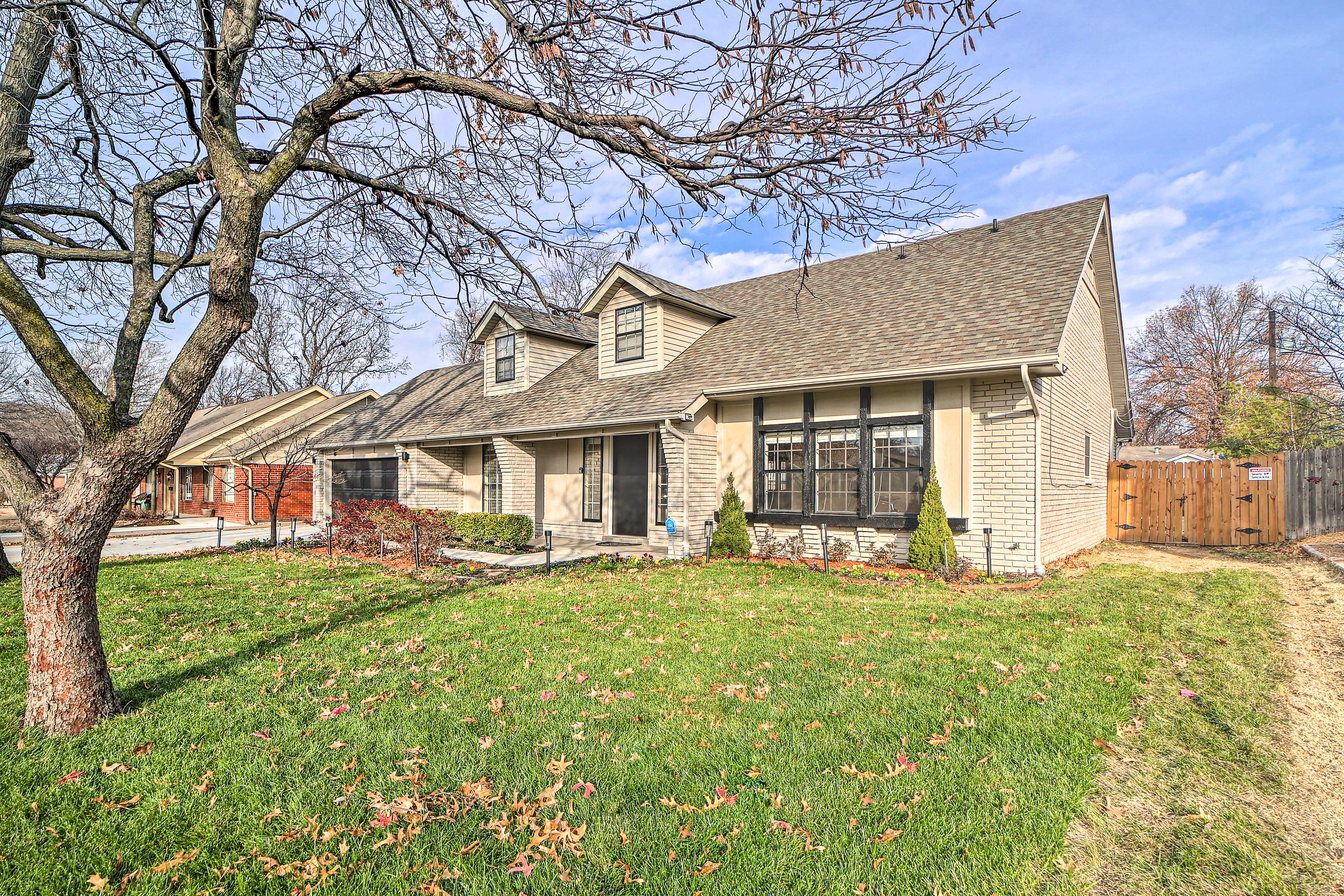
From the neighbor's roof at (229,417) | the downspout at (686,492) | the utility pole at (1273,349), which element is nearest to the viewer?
the downspout at (686,492)

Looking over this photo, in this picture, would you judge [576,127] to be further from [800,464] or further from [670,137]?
[800,464]

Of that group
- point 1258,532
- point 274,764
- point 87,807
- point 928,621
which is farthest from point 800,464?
point 1258,532

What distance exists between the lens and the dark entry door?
46.4 feet

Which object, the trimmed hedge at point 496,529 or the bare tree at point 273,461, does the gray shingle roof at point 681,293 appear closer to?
the trimmed hedge at point 496,529

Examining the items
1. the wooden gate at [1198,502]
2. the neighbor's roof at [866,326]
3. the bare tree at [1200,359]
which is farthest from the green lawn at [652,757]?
the bare tree at [1200,359]

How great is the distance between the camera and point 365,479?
2078 cm

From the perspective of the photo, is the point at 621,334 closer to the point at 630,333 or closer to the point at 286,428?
the point at 630,333

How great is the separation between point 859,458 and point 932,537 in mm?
1873

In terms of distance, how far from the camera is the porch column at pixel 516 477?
51.2 feet

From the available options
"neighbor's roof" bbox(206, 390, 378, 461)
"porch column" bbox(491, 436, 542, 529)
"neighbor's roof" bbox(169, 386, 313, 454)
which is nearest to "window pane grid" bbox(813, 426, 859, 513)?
"porch column" bbox(491, 436, 542, 529)

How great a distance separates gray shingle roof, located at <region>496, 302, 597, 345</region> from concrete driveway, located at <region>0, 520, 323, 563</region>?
25.0ft

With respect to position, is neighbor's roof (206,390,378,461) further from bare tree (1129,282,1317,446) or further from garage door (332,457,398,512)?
bare tree (1129,282,1317,446)

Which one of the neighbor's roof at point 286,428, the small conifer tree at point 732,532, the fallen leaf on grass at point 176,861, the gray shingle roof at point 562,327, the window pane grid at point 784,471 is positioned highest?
the gray shingle roof at point 562,327

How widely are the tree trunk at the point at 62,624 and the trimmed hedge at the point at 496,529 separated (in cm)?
1019
